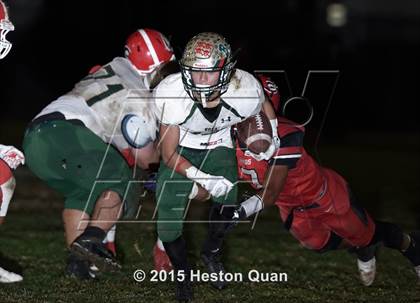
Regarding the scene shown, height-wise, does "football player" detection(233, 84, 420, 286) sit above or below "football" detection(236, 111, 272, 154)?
below

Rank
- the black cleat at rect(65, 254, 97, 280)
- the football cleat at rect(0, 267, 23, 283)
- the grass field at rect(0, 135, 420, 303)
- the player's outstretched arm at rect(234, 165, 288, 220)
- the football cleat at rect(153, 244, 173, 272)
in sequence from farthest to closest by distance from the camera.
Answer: the football cleat at rect(153, 244, 173, 272) → the black cleat at rect(65, 254, 97, 280) → the football cleat at rect(0, 267, 23, 283) → the grass field at rect(0, 135, 420, 303) → the player's outstretched arm at rect(234, 165, 288, 220)

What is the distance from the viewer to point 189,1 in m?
19.8

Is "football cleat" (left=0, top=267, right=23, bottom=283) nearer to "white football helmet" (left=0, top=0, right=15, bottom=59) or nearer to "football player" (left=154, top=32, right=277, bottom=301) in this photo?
"football player" (left=154, top=32, right=277, bottom=301)

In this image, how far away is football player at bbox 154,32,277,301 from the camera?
13.7 feet

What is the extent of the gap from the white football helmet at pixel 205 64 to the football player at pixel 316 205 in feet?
1.39

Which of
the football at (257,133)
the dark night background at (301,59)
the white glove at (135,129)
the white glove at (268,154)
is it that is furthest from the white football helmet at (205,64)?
the dark night background at (301,59)

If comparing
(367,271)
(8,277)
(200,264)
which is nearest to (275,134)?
(367,271)

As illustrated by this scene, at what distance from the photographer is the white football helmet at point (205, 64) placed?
4.14 meters

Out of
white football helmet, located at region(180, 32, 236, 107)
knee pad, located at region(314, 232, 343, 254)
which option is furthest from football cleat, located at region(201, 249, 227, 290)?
white football helmet, located at region(180, 32, 236, 107)

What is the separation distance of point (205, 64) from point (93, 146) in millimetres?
1034

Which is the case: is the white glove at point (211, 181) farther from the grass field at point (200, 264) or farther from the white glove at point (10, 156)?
the white glove at point (10, 156)

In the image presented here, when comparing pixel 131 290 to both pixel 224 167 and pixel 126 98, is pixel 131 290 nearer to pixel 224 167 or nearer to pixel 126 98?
pixel 224 167

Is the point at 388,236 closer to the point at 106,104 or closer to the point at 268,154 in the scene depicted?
the point at 268,154

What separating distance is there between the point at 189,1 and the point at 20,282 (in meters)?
15.9
